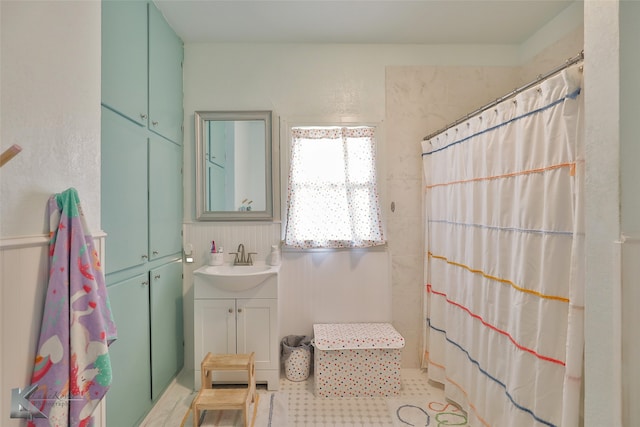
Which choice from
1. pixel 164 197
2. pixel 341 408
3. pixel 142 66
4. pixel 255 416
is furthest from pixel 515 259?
pixel 142 66

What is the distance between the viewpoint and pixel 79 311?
0.92 metres

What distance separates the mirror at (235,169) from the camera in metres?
2.49

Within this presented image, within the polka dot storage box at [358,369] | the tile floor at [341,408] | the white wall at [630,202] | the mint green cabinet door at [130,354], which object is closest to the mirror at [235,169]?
the mint green cabinet door at [130,354]

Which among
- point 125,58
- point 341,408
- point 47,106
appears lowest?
point 341,408

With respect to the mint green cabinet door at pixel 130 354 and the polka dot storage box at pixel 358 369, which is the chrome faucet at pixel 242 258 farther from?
the polka dot storage box at pixel 358 369

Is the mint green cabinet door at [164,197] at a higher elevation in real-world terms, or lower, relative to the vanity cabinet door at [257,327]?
higher

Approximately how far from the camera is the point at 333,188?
246cm

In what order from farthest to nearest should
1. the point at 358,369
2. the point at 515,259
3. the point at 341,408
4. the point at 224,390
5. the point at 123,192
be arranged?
the point at 358,369 < the point at 341,408 < the point at 224,390 < the point at 123,192 < the point at 515,259

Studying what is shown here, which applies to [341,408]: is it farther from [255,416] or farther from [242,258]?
[242,258]

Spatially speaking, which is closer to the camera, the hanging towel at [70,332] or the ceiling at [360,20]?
the hanging towel at [70,332]

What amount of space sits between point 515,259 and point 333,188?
4.47 ft

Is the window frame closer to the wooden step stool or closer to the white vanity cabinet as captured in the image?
the white vanity cabinet

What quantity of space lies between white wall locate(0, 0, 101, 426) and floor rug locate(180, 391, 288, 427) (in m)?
1.27

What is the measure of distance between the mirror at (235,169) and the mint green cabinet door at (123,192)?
2.09 feet
